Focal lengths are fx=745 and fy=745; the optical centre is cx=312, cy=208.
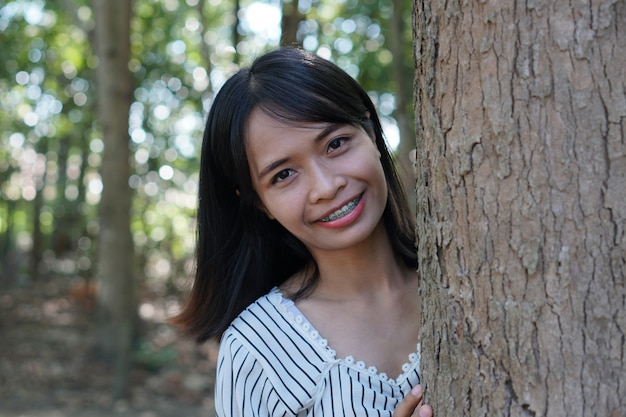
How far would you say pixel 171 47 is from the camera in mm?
9570

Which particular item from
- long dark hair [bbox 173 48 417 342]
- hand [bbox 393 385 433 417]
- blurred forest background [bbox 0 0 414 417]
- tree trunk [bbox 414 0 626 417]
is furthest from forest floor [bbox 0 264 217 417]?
tree trunk [bbox 414 0 626 417]

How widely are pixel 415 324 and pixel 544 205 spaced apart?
892 mm

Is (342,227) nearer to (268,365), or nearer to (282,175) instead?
(282,175)

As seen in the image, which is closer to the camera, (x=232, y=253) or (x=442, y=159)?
(x=442, y=159)

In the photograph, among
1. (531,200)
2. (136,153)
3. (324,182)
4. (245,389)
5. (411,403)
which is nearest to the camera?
(531,200)

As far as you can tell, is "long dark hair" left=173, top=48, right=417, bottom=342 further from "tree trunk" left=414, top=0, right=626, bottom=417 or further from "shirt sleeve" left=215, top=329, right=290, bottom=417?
"tree trunk" left=414, top=0, right=626, bottom=417

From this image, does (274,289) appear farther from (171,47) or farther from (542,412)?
(171,47)

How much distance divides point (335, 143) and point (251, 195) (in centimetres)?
30

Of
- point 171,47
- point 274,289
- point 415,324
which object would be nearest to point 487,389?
point 415,324

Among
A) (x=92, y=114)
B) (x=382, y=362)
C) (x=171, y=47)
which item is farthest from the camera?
(x=92, y=114)

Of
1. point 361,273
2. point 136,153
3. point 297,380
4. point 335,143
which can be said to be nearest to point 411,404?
point 297,380

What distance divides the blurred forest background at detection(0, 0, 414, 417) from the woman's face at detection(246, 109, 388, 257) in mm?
2687

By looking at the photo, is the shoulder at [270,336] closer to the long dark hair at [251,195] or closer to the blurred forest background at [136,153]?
the long dark hair at [251,195]

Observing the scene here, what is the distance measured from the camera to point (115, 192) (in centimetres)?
744
